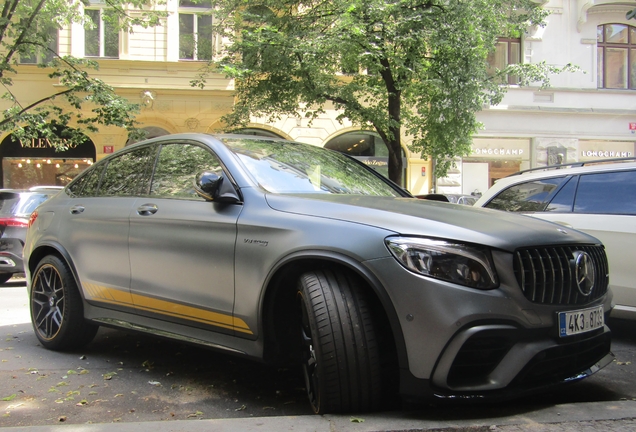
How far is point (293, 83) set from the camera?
1236 centimetres

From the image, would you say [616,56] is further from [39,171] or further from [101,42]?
[39,171]

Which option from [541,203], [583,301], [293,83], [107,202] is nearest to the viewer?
[583,301]

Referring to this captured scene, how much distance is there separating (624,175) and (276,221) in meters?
3.60

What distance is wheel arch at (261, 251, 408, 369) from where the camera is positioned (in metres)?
2.89

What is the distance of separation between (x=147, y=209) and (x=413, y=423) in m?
2.33

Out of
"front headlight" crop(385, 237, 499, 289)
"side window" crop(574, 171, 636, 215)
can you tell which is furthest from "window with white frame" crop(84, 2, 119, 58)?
"front headlight" crop(385, 237, 499, 289)

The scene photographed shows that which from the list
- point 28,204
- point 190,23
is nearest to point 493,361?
point 28,204

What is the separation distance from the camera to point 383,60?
1178 centimetres

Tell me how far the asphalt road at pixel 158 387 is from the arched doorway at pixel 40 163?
16.9 metres

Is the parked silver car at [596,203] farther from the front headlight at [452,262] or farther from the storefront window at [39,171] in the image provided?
the storefront window at [39,171]

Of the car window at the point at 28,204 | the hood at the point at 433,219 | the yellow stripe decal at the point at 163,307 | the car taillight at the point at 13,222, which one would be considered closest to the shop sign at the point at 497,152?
the car window at the point at 28,204

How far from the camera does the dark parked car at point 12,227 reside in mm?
10188

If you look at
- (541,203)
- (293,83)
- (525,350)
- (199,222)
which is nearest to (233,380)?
(199,222)

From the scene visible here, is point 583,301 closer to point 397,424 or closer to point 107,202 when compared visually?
point 397,424
